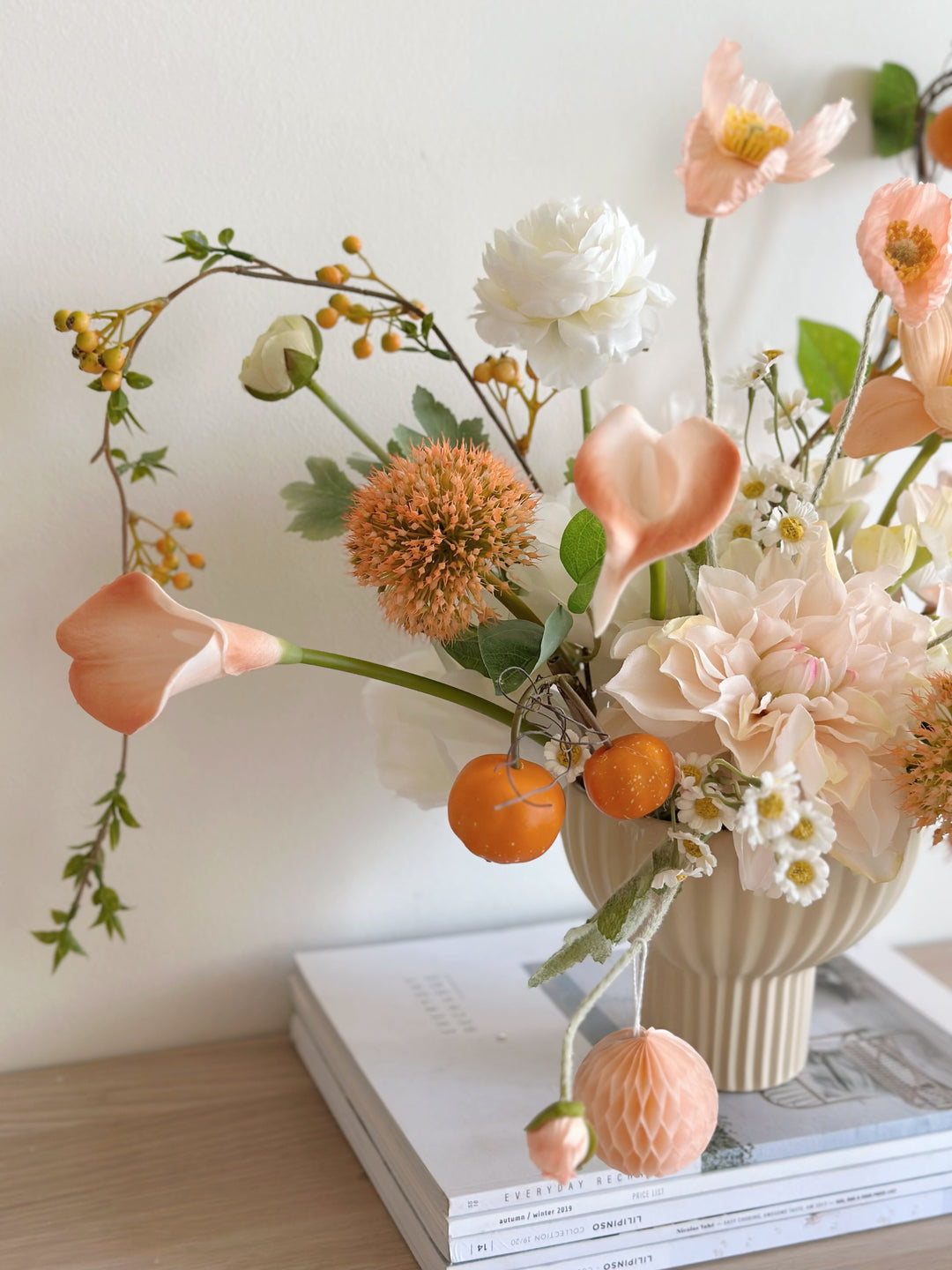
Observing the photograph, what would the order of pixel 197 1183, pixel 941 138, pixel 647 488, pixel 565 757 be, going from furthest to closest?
pixel 941 138 → pixel 197 1183 → pixel 565 757 → pixel 647 488

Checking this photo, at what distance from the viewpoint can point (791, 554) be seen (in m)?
0.57

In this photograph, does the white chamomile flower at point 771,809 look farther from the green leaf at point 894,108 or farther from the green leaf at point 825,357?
the green leaf at point 894,108

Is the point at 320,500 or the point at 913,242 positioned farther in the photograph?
the point at 320,500

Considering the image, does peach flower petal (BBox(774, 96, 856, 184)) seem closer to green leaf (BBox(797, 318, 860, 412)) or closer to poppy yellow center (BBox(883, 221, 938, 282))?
poppy yellow center (BBox(883, 221, 938, 282))

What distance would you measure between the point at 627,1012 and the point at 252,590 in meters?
0.37

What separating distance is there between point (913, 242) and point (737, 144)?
98mm

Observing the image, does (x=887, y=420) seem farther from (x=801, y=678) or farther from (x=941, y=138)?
(x=941, y=138)

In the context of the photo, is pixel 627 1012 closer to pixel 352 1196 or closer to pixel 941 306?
pixel 352 1196

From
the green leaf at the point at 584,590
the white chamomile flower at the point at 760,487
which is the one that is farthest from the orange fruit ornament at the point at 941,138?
the green leaf at the point at 584,590

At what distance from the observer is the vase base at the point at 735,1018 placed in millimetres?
661

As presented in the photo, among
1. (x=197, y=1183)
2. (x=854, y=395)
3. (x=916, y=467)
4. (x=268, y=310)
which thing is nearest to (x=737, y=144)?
(x=854, y=395)

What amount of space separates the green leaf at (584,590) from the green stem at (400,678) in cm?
7

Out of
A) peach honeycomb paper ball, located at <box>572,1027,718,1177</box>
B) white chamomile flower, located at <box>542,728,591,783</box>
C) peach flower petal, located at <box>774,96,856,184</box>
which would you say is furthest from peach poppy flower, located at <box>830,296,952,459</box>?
peach honeycomb paper ball, located at <box>572,1027,718,1177</box>

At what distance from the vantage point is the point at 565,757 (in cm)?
56
